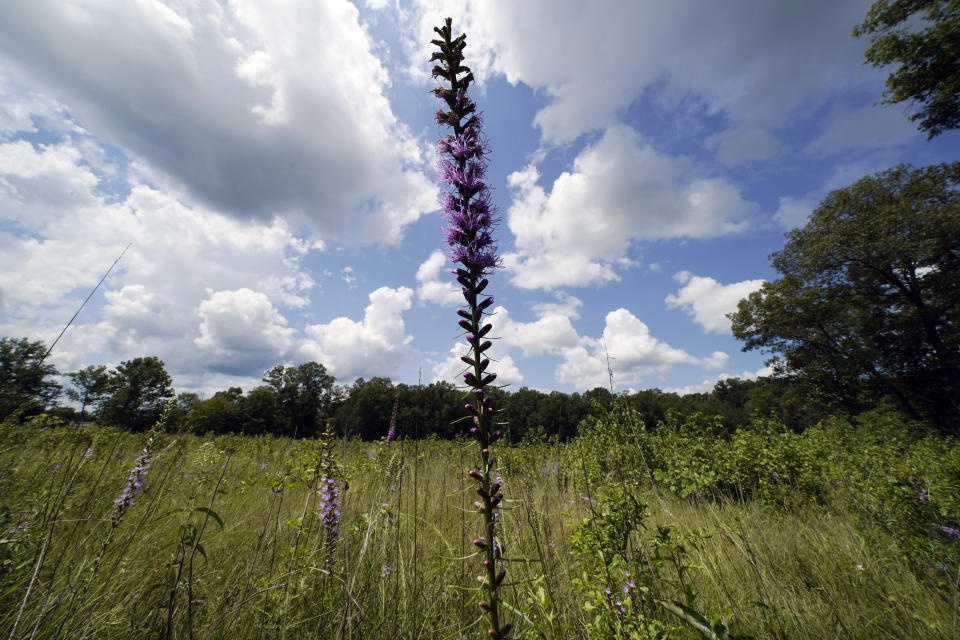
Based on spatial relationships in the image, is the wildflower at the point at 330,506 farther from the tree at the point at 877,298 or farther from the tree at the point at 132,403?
the tree at the point at 877,298

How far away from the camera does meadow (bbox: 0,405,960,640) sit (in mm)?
2354

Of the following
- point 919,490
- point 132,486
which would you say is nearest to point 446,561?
point 132,486

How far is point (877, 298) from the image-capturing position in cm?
1975

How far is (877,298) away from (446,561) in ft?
94.7

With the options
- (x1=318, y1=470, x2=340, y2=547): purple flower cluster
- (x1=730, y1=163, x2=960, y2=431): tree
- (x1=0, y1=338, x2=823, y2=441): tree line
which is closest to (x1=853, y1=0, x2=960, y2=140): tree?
(x1=730, y1=163, x2=960, y2=431): tree

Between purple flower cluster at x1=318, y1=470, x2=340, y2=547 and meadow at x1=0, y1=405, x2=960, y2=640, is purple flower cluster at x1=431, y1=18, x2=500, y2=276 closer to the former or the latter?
meadow at x1=0, y1=405, x2=960, y2=640

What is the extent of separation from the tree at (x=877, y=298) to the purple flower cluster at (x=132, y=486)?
1152 inches

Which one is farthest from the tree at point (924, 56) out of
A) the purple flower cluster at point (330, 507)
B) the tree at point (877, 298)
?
the purple flower cluster at point (330, 507)

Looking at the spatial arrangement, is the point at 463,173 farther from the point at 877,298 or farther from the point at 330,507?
the point at 877,298

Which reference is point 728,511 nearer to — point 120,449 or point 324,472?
point 324,472

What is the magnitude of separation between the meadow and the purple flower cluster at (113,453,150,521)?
0.13m

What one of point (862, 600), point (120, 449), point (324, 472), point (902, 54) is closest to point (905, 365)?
point (902, 54)

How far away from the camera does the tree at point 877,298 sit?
696 inches

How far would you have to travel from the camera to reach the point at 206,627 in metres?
2.35
